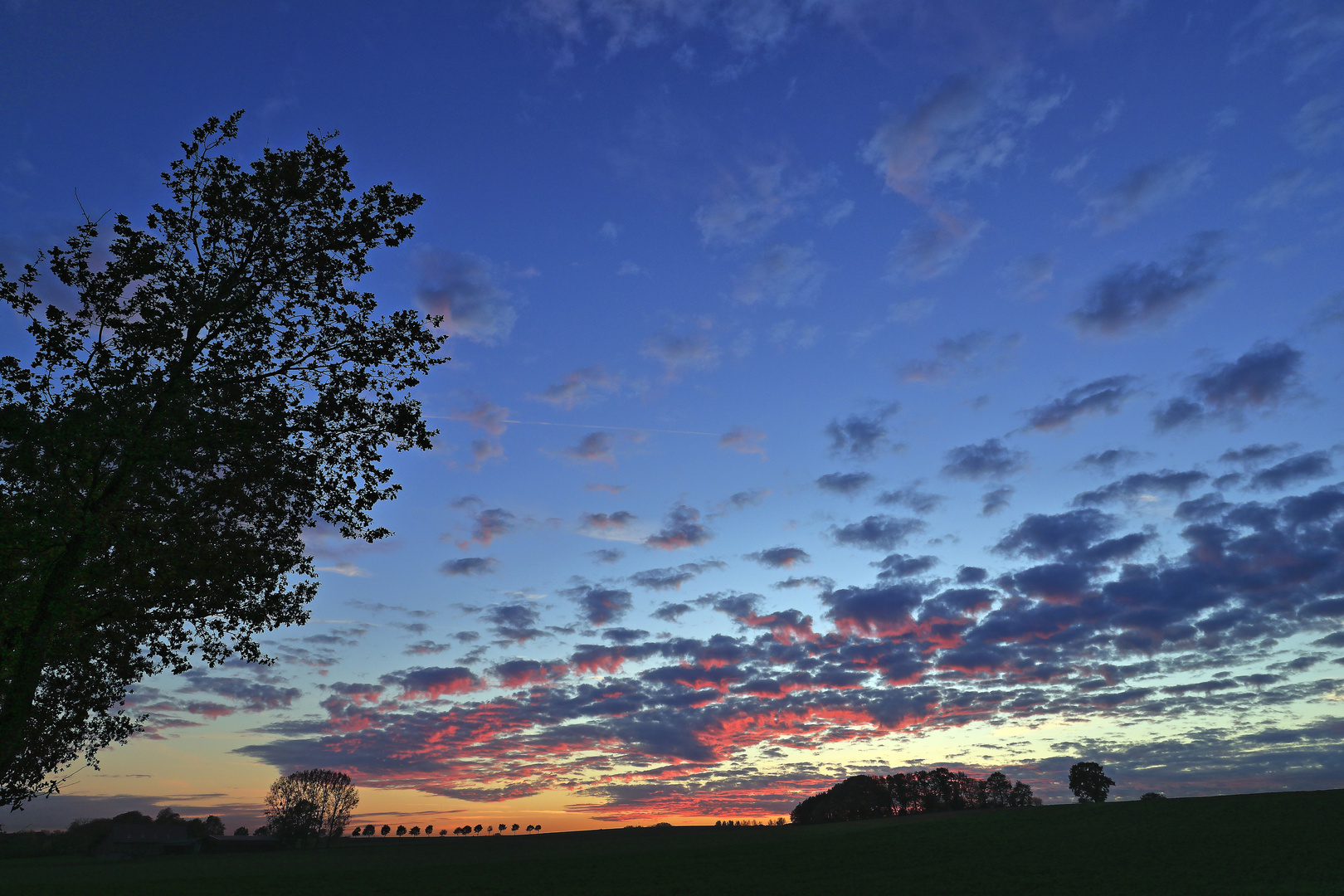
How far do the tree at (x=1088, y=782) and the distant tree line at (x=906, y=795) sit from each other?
16.2m

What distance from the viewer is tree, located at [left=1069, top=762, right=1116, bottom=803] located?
150 meters

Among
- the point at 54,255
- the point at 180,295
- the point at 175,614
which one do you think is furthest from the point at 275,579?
the point at 54,255

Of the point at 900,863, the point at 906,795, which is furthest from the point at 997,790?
the point at 900,863

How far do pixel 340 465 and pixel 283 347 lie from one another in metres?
3.43

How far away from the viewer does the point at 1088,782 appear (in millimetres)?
151375

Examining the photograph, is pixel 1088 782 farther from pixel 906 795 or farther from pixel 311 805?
pixel 311 805

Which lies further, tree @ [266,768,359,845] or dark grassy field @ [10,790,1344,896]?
tree @ [266,768,359,845]

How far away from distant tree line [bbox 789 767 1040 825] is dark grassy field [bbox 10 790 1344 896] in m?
80.8

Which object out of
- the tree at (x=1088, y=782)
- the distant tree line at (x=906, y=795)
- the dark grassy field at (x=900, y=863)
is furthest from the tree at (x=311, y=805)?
the tree at (x=1088, y=782)

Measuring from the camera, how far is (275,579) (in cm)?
2077

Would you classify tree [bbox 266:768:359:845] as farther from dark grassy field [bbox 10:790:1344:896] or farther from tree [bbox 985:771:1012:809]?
tree [bbox 985:771:1012:809]

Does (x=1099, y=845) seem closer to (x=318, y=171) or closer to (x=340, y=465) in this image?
(x=340, y=465)

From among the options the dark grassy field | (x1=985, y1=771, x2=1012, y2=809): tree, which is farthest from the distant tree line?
the dark grassy field

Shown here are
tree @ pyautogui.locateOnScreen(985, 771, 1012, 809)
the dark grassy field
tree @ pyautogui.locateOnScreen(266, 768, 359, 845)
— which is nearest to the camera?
the dark grassy field
